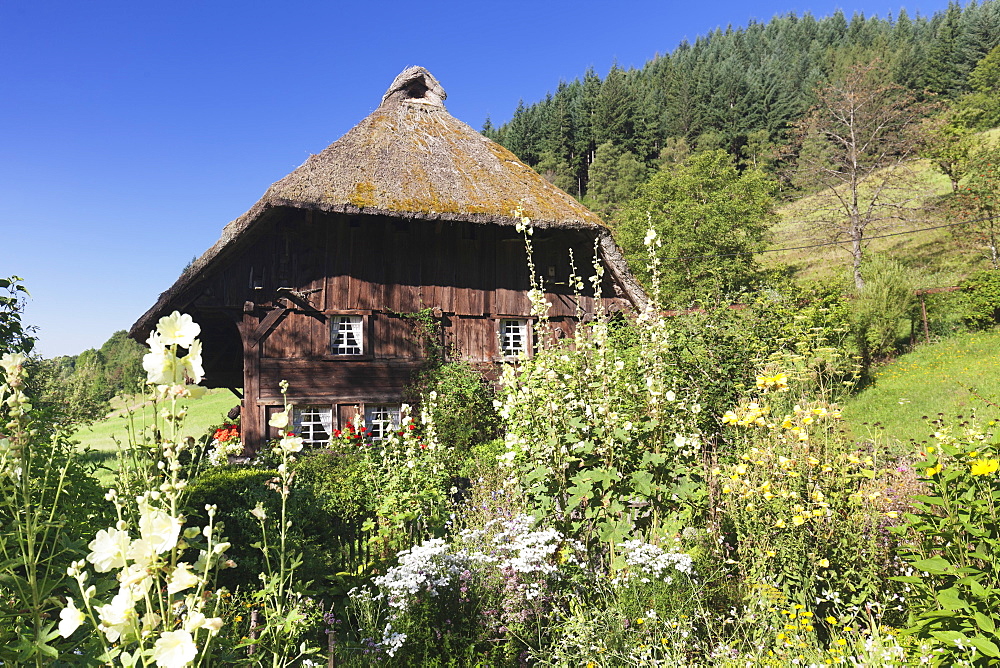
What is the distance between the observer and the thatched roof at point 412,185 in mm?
8430

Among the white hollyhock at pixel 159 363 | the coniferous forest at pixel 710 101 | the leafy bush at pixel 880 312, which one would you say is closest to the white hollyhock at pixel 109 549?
the white hollyhock at pixel 159 363

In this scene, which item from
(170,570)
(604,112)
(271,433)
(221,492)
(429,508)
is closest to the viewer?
(170,570)

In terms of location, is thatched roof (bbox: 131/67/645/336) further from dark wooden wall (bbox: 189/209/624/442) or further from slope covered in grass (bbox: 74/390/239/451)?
slope covered in grass (bbox: 74/390/239/451)

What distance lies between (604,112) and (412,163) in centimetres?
4285

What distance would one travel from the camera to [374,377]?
9.30m

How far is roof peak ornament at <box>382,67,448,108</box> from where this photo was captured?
1204cm

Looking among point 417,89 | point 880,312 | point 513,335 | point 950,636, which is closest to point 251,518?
point 950,636

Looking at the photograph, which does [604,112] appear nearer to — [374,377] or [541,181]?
[541,181]

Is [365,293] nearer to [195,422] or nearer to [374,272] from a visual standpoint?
[374,272]

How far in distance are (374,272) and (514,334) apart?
2.91m

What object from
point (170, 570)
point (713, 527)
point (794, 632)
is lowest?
point (794, 632)

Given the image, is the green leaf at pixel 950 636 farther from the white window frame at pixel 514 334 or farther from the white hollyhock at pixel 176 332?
the white window frame at pixel 514 334

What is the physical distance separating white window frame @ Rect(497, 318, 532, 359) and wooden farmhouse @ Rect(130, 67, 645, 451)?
25 millimetres

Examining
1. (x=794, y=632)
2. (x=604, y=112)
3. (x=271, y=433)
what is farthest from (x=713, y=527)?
(x=604, y=112)
